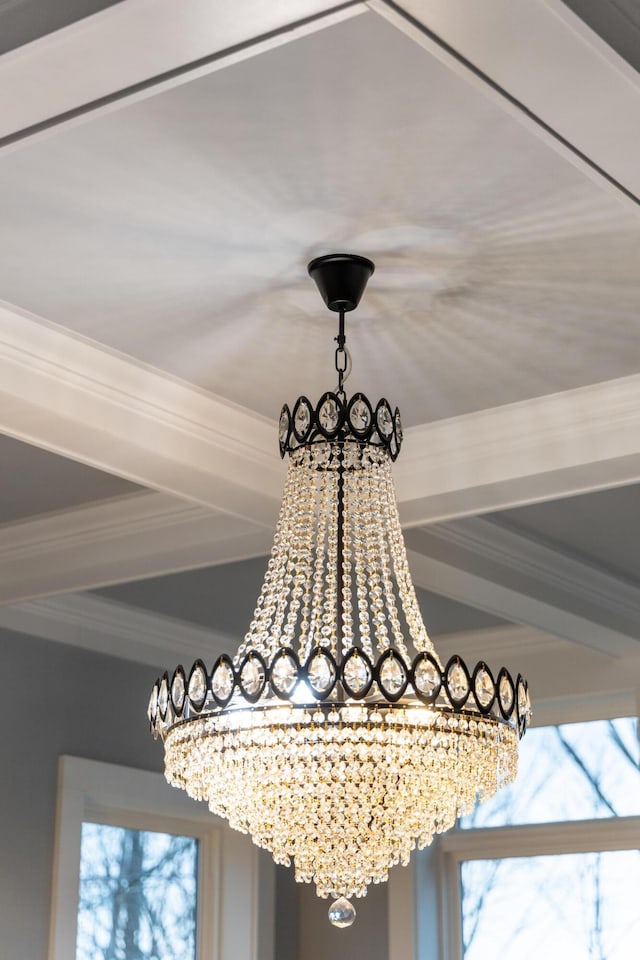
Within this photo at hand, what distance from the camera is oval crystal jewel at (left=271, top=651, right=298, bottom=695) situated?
2488 mm

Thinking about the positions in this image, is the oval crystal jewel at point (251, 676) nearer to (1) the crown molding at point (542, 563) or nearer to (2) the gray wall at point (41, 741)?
(1) the crown molding at point (542, 563)

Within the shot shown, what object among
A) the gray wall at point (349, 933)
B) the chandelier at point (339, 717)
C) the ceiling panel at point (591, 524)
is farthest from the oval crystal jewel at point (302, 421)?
the gray wall at point (349, 933)

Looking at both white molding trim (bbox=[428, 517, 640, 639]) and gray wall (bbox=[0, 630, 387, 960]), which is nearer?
white molding trim (bbox=[428, 517, 640, 639])

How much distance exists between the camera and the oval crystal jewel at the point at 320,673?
2.50 metres

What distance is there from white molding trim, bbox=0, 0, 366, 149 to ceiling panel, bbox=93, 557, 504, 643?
2.92 m

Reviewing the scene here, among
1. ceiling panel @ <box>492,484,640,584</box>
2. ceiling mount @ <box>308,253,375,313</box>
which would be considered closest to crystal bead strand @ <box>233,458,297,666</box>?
ceiling mount @ <box>308,253,375,313</box>

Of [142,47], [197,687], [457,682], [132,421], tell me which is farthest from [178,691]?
[142,47]

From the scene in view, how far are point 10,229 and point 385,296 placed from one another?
2.48 feet

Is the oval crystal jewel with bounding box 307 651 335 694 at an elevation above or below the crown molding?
below

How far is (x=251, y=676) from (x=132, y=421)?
0.89 m

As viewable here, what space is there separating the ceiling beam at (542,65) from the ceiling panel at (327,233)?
10.9 inches

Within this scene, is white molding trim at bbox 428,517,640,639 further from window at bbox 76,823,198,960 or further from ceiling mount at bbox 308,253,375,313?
window at bbox 76,823,198,960

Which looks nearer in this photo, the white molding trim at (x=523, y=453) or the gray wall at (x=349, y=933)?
the white molding trim at (x=523, y=453)

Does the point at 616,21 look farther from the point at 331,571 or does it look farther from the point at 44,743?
the point at 44,743
